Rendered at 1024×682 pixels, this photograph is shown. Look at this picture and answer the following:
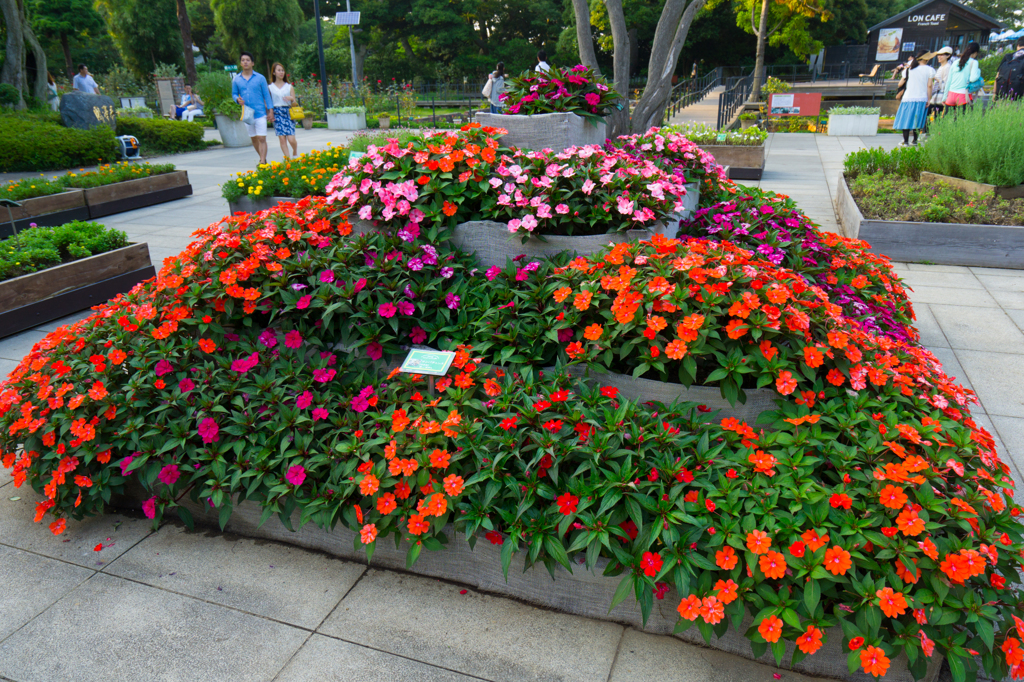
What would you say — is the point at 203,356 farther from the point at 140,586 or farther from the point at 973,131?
the point at 973,131

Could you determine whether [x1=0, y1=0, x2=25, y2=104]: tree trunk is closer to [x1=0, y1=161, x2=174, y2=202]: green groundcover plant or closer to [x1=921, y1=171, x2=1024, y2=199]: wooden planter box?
[x1=0, y1=161, x2=174, y2=202]: green groundcover plant

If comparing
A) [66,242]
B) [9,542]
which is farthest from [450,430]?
[66,242]

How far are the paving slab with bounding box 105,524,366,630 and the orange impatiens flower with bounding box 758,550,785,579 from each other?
1597 mm

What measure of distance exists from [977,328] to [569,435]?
4.27m

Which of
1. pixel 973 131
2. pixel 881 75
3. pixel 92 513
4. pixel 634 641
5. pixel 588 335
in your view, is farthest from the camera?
pixel 881 75

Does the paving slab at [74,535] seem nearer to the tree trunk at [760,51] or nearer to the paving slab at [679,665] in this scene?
the paving slab at [679,665]

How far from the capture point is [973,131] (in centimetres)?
736

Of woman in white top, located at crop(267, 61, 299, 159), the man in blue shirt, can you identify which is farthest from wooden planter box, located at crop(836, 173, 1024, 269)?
woman in white top, located at crop(267, 61, 299, 159)

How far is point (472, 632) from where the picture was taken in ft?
7.82

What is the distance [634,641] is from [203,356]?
95.6 inches

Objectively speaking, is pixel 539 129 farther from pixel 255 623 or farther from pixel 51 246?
pixel 51 246

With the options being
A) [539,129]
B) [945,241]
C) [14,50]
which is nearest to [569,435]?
[539,129]

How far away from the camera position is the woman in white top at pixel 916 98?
12023 millimetres

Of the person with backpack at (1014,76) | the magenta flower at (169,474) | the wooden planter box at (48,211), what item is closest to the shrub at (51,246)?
the wooden planter box at (48,211)
